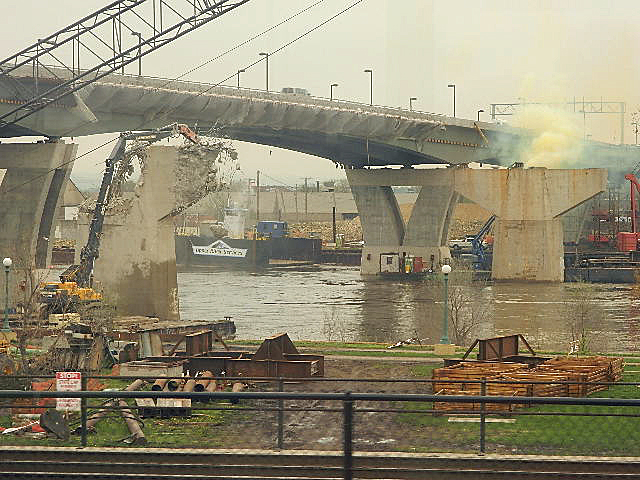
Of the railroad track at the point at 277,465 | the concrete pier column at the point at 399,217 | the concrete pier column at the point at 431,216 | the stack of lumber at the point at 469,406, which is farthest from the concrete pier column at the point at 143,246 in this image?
the concrete pier column at the point at 431,216

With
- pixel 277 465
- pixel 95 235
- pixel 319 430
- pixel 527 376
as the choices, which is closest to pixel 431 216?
pixel 95 235

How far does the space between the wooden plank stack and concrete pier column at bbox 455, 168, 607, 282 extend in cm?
6545

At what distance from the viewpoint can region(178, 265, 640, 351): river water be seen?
2243 inches

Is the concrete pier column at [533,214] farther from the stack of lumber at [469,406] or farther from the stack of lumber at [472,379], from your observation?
the stack of lumber at [469,406]

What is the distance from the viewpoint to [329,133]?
90.8m

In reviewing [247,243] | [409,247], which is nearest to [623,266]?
[409,247]

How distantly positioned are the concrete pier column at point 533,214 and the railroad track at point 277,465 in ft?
270

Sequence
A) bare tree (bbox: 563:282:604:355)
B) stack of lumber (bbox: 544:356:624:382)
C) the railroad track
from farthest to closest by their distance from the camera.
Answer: bare tree (bbox: 563:282:604:355), stack of lumber (bbox: 544:356:624:382), the railroad track

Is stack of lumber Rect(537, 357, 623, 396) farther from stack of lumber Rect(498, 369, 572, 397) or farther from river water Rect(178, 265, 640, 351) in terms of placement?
river water Rect(178, 265, 640, 351)

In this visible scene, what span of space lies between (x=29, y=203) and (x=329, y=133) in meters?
30.9


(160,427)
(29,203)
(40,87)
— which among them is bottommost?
(160,427)

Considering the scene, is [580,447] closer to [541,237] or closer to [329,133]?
[329,133]

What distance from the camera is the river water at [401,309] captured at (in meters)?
57.0

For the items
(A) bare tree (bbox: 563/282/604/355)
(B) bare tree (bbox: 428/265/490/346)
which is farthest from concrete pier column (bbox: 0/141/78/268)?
(A) bare tree (bbox: 563/282/604/355)
